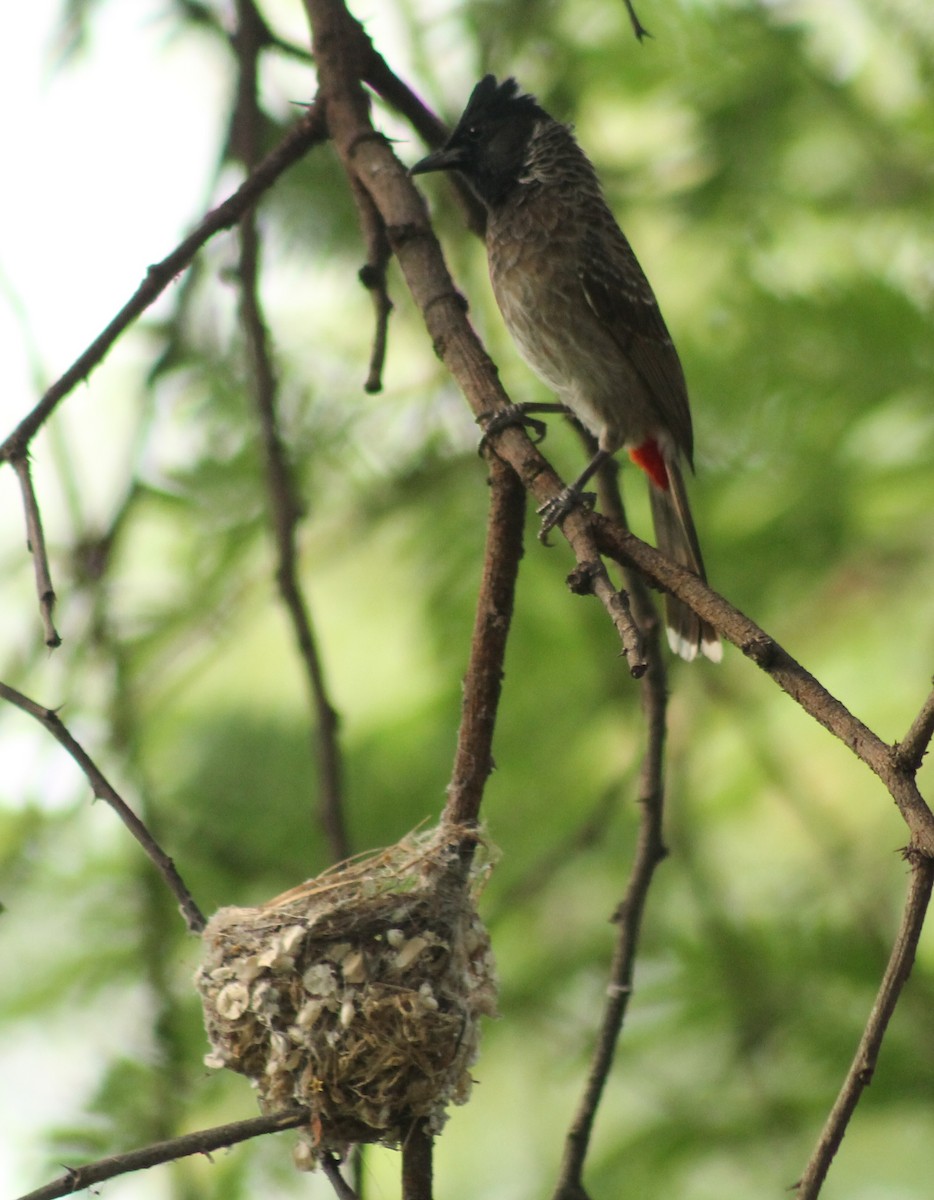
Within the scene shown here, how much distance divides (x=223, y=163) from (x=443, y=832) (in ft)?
8.02

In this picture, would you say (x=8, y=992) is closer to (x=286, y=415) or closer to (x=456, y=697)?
→ (x=456, y=697)

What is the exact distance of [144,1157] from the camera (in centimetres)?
177

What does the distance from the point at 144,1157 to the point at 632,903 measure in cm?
126

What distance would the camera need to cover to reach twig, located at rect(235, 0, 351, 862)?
3.18m

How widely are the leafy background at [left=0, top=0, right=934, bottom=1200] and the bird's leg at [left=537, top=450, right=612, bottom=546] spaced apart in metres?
1.05

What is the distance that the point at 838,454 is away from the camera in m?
4.42

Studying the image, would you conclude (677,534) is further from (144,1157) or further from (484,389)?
(144,1157)

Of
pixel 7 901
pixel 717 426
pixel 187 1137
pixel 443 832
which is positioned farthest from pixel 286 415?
pixel 187 1137

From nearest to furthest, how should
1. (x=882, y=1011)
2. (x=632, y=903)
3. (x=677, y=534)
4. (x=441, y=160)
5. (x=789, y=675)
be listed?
(x=882, y=1011), (x=789, y=675), (x=632, y=903), (x=441, y=160), (x=677, y=534)

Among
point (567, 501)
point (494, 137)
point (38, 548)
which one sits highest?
point (494, 137)

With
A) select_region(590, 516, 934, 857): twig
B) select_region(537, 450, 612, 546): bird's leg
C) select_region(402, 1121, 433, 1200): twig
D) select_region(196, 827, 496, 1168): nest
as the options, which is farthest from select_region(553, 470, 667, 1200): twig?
select_region(590, 516, 934, 857): twig

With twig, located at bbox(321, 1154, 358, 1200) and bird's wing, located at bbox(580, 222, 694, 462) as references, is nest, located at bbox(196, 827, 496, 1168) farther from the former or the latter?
bird's wing, located at bbox(580, 222, 694, 462)

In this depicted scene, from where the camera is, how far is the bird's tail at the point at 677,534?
3.58 metres

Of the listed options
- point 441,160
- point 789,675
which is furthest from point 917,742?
point 441,160
